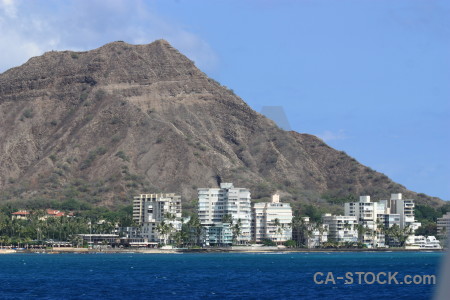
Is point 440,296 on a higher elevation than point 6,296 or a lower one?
higher

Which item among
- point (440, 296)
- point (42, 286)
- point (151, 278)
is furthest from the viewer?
point (151, 278)

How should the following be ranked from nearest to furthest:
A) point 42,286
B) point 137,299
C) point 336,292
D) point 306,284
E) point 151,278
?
point 137,299 < point 336,292 < point 42,286 < point 306,284 < point 151,278

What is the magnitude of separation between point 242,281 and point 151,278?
1367cm

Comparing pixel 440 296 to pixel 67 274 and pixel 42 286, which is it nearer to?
pixel 42 286

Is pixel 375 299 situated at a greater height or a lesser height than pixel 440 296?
lesser

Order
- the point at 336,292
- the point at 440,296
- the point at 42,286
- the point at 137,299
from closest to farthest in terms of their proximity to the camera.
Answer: the point at 440,296 < the point at 137,299 < the point at 336,292 < the point at 42,286

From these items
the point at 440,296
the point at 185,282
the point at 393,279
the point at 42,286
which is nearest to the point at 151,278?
the point at 185,282

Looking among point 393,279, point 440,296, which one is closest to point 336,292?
point 393,279

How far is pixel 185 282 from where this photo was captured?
105 metres

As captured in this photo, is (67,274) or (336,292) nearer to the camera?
(336,292)

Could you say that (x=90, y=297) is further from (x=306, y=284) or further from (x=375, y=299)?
(x=306, y=284)

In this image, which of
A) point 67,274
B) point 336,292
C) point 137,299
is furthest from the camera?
point 67,274

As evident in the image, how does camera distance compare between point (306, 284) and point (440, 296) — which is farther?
point (306, 284)

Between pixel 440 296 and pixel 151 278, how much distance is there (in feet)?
362
